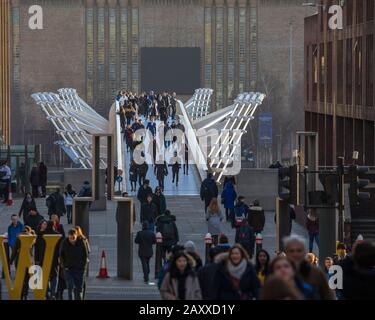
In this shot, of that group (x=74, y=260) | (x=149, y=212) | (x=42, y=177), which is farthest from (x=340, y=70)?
(x=74, y=260)

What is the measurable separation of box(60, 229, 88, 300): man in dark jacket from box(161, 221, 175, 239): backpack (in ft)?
18.2

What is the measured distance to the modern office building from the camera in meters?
51.7

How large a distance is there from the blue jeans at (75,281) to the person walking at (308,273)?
8.73 m

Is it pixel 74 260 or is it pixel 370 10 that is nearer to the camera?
pixel 74 260

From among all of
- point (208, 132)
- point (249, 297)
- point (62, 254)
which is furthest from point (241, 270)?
point (208, 132)

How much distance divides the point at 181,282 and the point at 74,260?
21.8ft

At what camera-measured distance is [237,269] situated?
46.9 feet

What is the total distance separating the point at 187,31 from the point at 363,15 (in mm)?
94215

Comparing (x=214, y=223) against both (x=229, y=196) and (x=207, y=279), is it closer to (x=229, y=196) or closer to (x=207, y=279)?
(x=229, y=196)

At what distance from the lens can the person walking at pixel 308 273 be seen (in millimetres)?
12344

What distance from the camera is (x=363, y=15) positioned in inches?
2062

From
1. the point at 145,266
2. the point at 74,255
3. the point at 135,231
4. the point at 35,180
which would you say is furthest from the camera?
the point at 35,180
